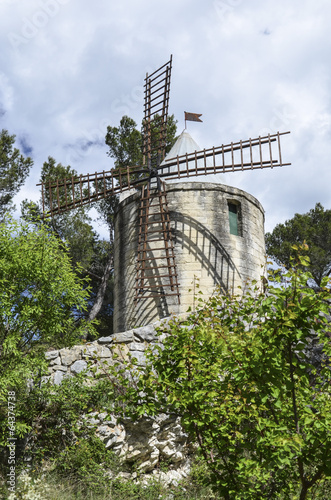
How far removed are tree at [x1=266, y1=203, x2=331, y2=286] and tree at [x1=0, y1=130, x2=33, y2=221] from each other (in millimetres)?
10383

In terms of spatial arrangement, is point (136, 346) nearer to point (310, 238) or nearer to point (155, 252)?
point (155, 252)

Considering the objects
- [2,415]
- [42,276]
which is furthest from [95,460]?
[42,276]

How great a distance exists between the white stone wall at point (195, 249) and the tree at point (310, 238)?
792 cm

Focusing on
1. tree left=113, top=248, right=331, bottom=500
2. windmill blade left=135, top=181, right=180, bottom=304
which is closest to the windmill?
windmill blade left=135, top=181, right=180, bottom=304

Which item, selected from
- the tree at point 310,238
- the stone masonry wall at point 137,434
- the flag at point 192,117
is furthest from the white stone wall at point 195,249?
the tree at point 310,238

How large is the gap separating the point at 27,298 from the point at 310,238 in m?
15.7

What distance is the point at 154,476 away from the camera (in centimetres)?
689

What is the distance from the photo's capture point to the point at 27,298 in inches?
265

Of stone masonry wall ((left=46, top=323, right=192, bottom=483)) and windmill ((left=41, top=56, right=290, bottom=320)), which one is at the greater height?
windmill ((left=41, top=56, right=290, bottom=320))

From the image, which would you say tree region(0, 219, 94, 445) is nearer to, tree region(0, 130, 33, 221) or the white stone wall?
the white stone wall

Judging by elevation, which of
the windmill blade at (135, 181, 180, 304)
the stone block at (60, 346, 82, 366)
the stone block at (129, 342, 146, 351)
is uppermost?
the windmill blade at (135, 181, 180, 304)

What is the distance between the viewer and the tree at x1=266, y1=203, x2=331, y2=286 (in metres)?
19.3

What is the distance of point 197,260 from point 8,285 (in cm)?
514

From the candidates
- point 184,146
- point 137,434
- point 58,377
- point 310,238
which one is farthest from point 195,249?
point 310,238
